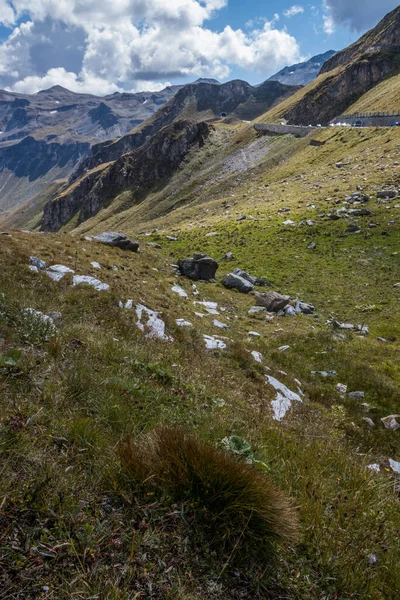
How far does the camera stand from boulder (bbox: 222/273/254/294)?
21656 mm

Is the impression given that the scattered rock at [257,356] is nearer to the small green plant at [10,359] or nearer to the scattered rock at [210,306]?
the scattered rock at [210,306]

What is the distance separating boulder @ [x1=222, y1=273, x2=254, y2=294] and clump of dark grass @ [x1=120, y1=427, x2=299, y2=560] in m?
18.9

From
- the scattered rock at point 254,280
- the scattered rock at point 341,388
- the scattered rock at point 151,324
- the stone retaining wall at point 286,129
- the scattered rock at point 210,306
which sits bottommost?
the scattered rock at point 341,388

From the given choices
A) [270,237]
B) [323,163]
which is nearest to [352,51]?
[323,163]

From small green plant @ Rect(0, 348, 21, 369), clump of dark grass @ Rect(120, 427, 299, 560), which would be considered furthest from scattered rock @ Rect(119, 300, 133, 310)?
clump of dark grass @ Rect(120, 427, 299, 560)

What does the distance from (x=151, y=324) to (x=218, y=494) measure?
26.0 ft

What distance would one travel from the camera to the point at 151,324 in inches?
415

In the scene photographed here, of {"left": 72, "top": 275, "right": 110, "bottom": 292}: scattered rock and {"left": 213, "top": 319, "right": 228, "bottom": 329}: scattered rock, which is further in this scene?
{"left": 213, "top": 319, "right": 228, "bottom": 329}: scattered rock

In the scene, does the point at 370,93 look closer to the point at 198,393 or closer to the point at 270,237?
the point at 270,237

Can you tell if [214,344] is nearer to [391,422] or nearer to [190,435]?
[391,422]

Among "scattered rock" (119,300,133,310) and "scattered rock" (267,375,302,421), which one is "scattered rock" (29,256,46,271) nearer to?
"scattered rock" (119,300,133,310)

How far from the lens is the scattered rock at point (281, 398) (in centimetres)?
763

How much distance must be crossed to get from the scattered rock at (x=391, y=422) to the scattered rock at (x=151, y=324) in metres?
6.71

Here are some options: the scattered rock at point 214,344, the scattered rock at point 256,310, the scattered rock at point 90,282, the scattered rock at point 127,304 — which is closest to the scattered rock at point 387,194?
the scattered rock at point 256,310
